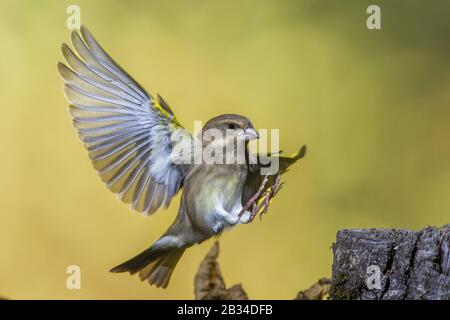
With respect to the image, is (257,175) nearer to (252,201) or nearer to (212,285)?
(252,201)

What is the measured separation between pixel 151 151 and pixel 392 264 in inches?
25.1

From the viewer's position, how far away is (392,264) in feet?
3.75

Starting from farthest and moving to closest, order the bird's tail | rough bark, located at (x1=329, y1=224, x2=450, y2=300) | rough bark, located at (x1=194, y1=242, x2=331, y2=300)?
the bird's tail, rough bark, located at (x1=194, y1=242, x2=331, y2=300), rough bark, located at (x1=329, y1=224, x2=450, y2=300)

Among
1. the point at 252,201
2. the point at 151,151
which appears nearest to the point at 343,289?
the point at 252,201

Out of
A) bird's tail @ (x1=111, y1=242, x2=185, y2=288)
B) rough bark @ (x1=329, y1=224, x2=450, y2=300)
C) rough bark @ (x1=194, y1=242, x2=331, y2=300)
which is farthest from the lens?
bird's tail @ (x1=111, y1=242, x2=185, y2=288)

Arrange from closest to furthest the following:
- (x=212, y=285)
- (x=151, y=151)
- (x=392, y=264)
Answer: (x=392, y=264)
(x=212, y=285)
(x=151, y=151)

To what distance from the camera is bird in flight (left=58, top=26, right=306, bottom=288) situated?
150 cm

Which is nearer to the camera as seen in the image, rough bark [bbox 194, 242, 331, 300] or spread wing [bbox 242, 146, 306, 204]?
rough bark [bbox 194, 242, 331, 300]

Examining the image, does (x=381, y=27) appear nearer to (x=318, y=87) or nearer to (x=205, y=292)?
(x=318, y=87)

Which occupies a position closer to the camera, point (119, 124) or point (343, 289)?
point (343, 289)

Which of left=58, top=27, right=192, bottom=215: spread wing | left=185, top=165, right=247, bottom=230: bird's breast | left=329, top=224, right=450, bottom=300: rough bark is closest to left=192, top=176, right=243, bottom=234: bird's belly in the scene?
left=185, top=165, right=247, bottom=230: bird's breast

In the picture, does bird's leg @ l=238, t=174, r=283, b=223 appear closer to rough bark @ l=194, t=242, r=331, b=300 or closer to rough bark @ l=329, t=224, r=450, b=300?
rough bark @ l=194, t=242, r=331, b=300
